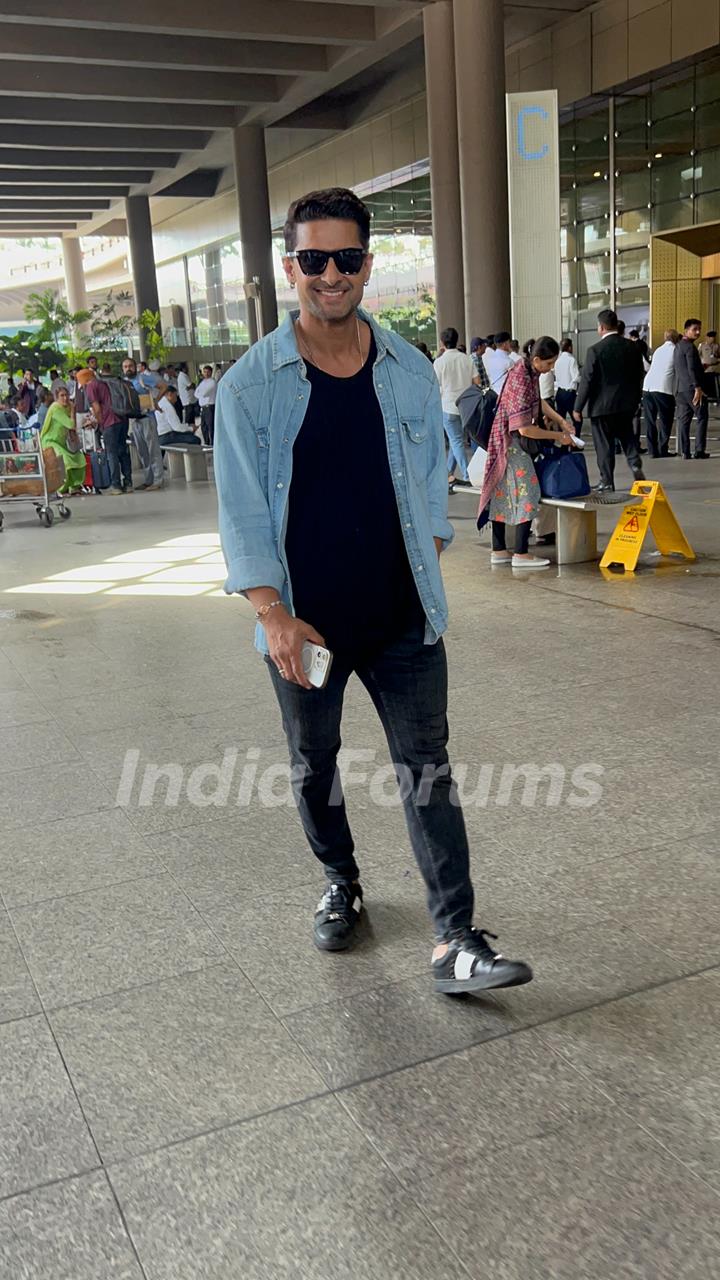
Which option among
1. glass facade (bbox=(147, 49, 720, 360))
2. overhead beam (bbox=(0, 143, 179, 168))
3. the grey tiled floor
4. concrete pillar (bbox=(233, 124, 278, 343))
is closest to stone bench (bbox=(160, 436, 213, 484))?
glass facade (bbox=(147, 49, 720, 360))

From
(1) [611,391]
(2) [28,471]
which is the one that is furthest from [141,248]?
(1) [611,391]

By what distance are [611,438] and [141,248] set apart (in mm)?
31901

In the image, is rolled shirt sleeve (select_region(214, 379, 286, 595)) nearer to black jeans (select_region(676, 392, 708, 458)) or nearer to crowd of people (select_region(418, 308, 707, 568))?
crowd of people (select_region(418, 308, 707, 568))

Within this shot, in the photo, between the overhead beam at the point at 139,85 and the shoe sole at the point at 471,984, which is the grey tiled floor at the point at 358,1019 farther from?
the overhead beam at the point at 139,85

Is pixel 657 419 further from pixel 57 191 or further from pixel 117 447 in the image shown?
pixel 57 191

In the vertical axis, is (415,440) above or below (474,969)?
above

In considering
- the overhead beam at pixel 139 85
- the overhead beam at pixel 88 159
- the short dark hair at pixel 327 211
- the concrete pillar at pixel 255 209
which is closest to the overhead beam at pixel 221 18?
the overhead beam at pixel 139 85

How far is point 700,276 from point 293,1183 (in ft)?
83.2

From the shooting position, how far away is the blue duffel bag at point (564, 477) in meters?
8.64

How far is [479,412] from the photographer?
9.63m

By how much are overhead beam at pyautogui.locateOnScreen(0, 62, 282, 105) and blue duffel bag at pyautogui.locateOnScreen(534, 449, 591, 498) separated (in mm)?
22362

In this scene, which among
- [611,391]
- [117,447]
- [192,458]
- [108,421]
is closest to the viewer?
[611,391]

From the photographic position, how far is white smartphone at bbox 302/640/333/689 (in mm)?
2650

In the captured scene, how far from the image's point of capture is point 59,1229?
223 centimetres
